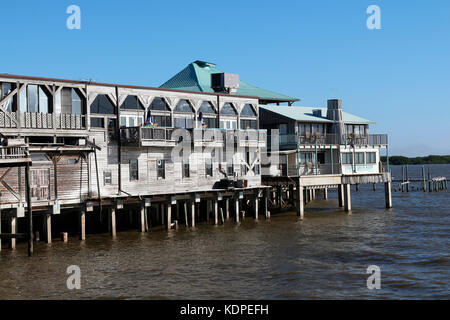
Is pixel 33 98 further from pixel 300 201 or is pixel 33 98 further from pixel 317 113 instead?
pixel 317 113

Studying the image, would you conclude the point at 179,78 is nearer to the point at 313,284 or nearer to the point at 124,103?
the point at 124,103

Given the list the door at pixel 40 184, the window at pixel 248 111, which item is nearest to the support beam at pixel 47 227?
the door at pixel 40 184

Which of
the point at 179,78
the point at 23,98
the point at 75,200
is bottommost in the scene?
the point at 75,200

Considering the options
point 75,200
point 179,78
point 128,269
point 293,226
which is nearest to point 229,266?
point 128,269

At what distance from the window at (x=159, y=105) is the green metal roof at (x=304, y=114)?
16861 millimetres

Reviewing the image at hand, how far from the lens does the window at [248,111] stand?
5319 cm

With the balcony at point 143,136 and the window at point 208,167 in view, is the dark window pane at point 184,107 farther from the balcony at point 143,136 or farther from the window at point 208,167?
the window at point 208,167

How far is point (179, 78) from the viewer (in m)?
73.9

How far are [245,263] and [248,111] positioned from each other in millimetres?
24184

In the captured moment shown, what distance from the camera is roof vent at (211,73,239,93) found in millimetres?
57281

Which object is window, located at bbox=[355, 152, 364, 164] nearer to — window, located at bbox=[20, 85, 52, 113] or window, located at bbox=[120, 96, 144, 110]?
window, located at bbox=[120, 96, 144, 110]

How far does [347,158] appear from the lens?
59.2 metres

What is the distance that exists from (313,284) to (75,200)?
1875 centimetres
